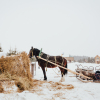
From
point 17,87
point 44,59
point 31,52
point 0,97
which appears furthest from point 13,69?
point 31,52

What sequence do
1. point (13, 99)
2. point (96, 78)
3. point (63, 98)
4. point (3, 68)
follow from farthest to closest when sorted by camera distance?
point (96, 78) → point (3, 68) → point (63, 98) → point (13, 99)

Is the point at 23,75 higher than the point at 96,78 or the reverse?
higher

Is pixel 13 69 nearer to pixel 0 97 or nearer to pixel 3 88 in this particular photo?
pixel 3 88

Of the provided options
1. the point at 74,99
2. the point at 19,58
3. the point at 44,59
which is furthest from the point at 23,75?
the point at 74,99

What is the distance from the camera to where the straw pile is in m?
4.43

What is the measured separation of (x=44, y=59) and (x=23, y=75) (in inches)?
80.9

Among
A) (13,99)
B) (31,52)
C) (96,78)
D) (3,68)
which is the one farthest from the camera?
(31,52)

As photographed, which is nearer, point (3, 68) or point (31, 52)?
point (3, 68)

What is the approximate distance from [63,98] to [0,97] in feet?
6.78

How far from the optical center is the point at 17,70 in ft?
15.8

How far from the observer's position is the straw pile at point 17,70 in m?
4.43

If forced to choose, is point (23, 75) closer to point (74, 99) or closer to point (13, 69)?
point (13, 69)

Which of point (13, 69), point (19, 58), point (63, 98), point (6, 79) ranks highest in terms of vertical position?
point (19, 58)

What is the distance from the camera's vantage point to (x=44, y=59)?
666 cm
